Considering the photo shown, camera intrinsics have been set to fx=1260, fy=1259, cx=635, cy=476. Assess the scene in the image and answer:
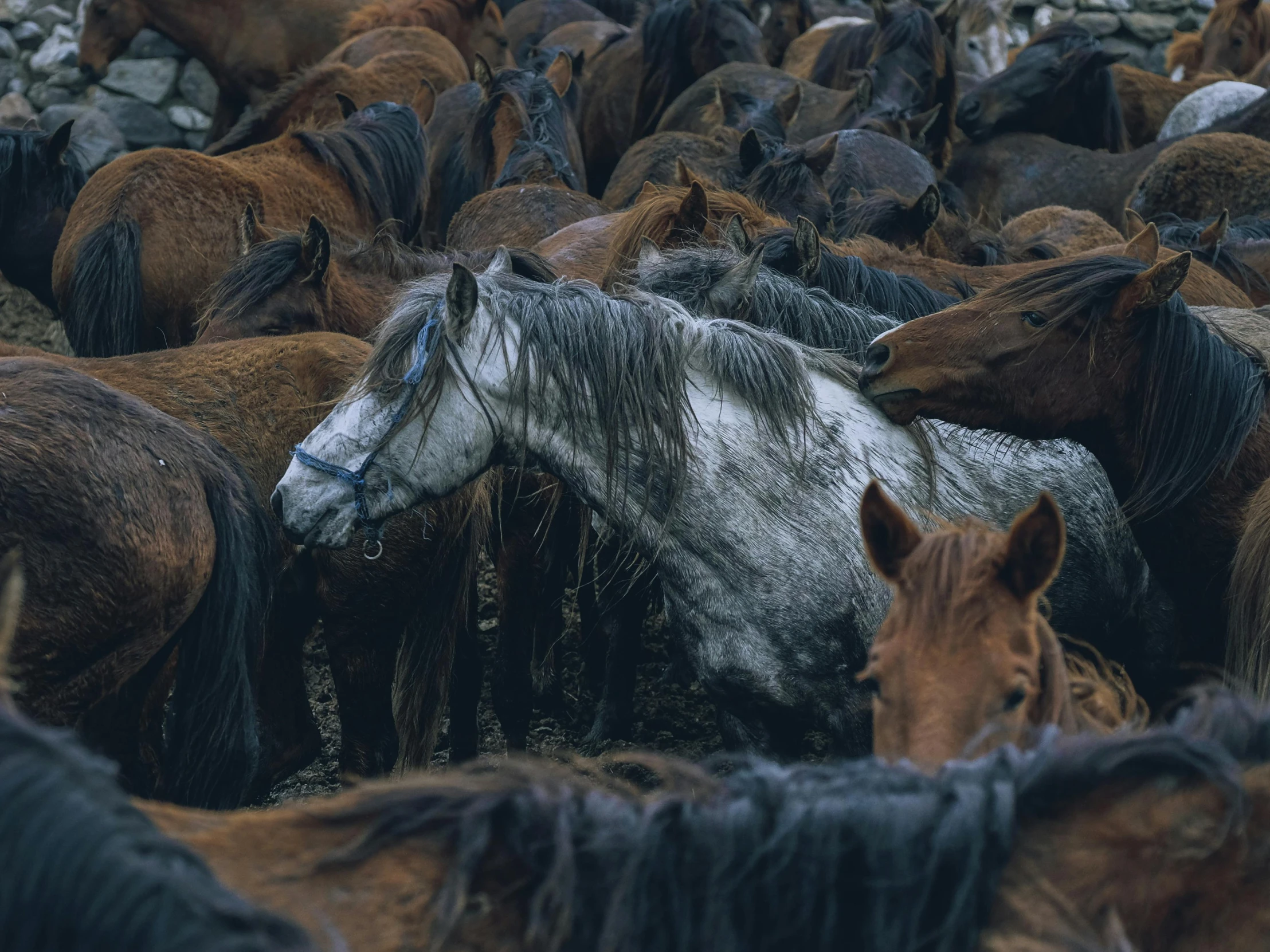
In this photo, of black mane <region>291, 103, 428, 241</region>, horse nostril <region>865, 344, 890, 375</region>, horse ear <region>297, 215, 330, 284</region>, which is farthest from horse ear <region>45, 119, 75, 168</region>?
horse nostril <region>865, 344, 890, 375</region>

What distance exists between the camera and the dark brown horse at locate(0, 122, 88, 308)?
6.75m

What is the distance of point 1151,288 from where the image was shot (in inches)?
115

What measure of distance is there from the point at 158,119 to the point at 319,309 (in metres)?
6.83

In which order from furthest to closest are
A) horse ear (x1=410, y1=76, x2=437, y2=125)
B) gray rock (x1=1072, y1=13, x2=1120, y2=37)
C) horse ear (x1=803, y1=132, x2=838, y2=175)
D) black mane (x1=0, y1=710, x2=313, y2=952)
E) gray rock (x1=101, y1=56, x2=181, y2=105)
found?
1. gray rock (x1=1072, y1=13, x2=1120, y2=37)
2. gray rock (x1=101, y1=56, x2=181, y2=105)
3. horse ear (x1=410, y1=76, x2=437, y2=125)
4. horse ear (x1=803, y1=132, x2=838, y2=175)
5. black mane (x1=0, y1=710, x2=313, y2=952)

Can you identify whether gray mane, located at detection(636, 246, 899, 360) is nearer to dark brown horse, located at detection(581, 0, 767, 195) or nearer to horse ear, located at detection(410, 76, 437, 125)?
horse ear, located at detection(410, 76, 437, 125)

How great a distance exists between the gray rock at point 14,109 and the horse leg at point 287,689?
26.6 ft

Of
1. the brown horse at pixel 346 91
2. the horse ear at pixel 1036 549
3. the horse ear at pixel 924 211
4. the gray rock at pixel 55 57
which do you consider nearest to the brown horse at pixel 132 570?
the horse ear at pixel 1036 549

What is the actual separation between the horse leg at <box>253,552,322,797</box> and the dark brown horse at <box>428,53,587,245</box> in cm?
354

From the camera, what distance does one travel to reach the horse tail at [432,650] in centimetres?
392

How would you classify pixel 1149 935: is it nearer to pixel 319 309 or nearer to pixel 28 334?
pixel 319 309

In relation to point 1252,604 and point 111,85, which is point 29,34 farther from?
point 1252,604

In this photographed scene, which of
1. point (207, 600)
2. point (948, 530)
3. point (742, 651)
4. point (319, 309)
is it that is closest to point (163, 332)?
point (319, 309)

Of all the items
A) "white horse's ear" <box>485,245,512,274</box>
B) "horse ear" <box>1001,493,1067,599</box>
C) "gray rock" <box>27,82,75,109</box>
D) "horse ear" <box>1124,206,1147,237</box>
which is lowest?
"gray rock" <box>27,82,75,109</box>

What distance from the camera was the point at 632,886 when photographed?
1.34 m
